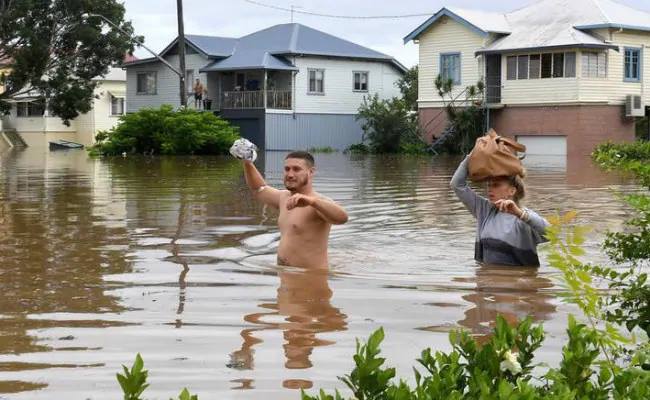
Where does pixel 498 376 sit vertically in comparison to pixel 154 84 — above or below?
below

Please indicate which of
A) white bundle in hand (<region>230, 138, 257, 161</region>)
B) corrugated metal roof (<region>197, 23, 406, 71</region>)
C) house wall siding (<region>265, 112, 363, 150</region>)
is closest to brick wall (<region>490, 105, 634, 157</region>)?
house wall siding (<region>265, 112, 363, 150</region>)

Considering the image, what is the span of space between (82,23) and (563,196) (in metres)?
40.6

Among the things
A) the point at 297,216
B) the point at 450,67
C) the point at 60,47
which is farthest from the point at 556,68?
the point at 297,216

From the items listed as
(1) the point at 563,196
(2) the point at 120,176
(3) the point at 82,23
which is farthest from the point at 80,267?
(3) the point at 82,23

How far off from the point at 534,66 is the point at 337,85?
536 inches

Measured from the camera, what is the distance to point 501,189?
31.3 ft

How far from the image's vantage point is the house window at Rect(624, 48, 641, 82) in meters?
49.1

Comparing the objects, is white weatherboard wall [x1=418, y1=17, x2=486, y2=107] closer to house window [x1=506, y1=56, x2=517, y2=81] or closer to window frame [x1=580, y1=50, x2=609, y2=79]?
house window [x1=506, y1=56, x2=517, y2=81]

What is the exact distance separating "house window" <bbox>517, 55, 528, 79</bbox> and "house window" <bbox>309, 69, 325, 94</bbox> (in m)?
12.8

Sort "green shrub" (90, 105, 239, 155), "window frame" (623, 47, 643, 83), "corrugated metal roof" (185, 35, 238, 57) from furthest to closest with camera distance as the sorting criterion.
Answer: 1. "corrugated metal roof" (185, 35, 238, 57)
2. "window frame" (623, 47, 643, 83)
3. "green shrub" (90, 105, 239, 155)

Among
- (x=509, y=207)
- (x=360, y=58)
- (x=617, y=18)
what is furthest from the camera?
(x=360, y=58)

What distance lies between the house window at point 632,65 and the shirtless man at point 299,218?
41.5 m

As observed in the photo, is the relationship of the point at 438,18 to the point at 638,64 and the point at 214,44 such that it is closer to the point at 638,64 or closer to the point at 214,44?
the point at 638,64

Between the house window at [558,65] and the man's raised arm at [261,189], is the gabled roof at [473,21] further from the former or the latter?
the man's raised arm at [261,189]
